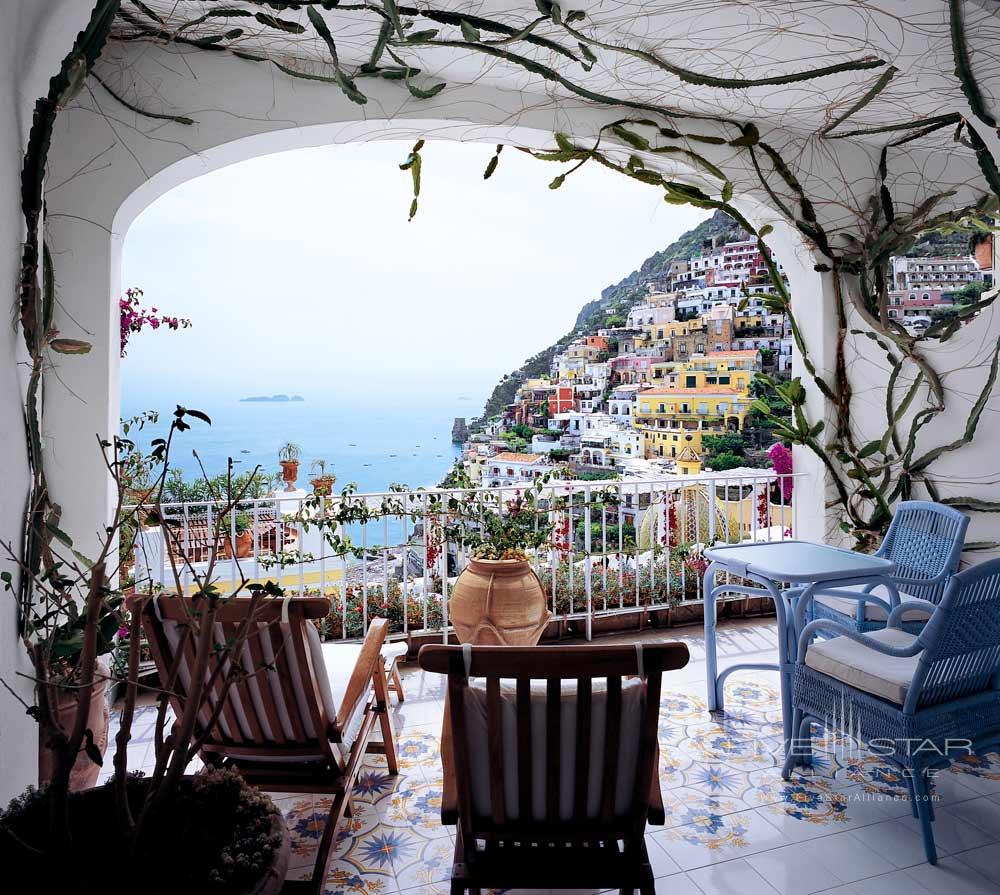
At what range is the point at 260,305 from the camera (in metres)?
8.97

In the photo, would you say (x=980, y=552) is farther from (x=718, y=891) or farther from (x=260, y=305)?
(x=260, y=305)

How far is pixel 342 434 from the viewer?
5539mm

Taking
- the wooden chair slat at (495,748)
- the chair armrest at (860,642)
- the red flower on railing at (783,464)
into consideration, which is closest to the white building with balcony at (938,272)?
the red flower on railing at (783,464)

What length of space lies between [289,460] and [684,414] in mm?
3390

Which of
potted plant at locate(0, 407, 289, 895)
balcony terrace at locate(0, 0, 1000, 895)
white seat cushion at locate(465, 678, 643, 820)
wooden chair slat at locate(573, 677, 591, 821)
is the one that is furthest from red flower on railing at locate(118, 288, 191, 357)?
wooden chair slat at locate(573, 677, 591, 821)

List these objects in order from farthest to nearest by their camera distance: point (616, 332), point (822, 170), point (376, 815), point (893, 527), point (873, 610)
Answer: point (616, 332), point (822, 170), point (893, 527), point (873, 610), point (376, 815)

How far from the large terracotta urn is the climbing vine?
5.76ft

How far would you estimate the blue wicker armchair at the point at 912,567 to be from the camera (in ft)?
9.73

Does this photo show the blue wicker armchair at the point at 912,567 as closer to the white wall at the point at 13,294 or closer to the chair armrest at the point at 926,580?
the chair armrest at the point at 926,580

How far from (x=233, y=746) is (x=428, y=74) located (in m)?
2.92

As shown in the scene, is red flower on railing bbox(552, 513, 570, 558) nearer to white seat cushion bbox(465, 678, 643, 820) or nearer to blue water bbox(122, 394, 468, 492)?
blue water bbox(122, 394, 468, 492)

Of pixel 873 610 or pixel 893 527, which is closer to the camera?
pixel 873 610

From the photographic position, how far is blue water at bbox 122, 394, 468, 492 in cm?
386

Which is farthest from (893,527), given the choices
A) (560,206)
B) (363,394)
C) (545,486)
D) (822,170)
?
(560,206)
